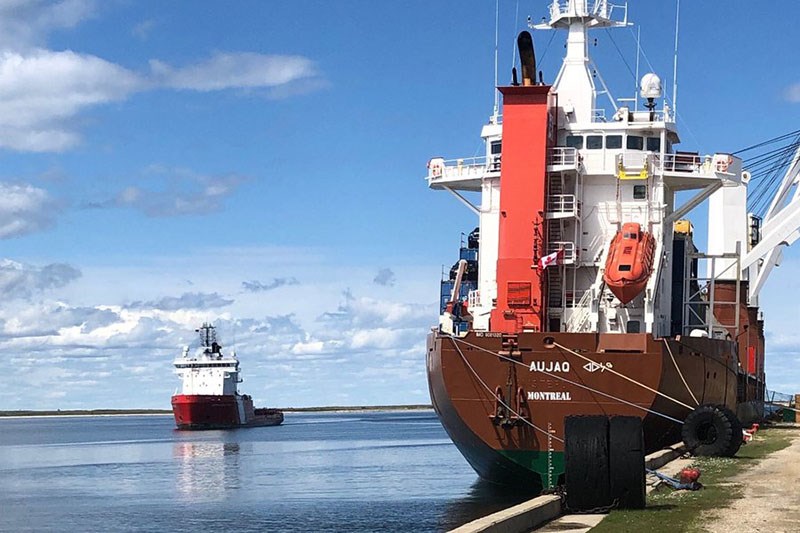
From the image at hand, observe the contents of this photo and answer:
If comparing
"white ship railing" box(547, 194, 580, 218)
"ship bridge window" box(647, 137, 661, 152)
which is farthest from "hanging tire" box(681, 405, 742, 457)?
"ship bridge window" box(647, 137, 661, 152)

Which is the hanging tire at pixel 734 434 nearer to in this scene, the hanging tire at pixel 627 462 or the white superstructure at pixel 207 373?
the hanging tire at pixel 627 462

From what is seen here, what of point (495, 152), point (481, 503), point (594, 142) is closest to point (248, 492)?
point (481, 503)

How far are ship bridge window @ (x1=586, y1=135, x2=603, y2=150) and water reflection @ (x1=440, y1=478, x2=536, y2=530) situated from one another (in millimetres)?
9234

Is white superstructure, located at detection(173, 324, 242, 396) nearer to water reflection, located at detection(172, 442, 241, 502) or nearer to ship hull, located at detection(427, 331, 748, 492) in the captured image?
water reflection, located at detection(172, 442, 241, 502)

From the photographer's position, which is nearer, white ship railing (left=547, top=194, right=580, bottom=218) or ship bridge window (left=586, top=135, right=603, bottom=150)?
white ship railing (left=547, top=194, right=580, bottom=218)

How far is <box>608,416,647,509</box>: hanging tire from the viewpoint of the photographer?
1568 cm

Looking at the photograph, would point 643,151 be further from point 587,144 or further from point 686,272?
point 686,272

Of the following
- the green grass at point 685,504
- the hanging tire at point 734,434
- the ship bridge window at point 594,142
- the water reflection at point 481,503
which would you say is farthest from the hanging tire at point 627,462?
the ship bridge window at point 594,142

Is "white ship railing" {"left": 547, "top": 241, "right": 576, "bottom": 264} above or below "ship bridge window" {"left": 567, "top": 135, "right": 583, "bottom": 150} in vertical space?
below

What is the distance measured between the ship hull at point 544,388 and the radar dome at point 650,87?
9.43 metres

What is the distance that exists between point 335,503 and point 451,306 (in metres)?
6.59

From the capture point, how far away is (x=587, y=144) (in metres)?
31.2

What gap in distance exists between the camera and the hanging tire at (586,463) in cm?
1574

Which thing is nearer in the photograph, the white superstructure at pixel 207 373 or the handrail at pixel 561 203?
the handrail at pixel 561 203
